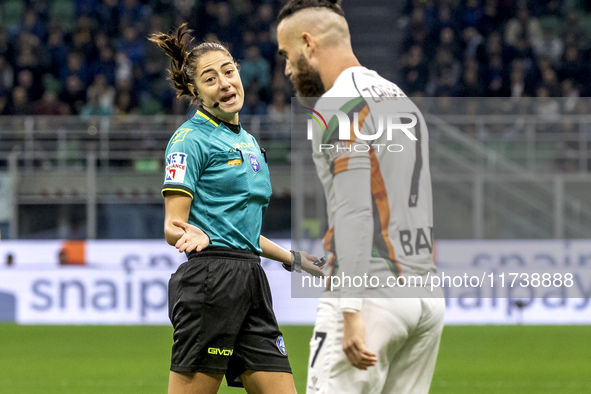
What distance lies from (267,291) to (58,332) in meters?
9.12

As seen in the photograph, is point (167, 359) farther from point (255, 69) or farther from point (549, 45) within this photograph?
point (549, 45)

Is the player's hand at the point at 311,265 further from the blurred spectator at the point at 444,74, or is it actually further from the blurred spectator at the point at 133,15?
the blurred spectator at the point at 133,15

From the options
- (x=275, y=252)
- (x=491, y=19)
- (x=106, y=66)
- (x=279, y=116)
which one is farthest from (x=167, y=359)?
(x=491, y=19)

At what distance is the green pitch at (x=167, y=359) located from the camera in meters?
8.27

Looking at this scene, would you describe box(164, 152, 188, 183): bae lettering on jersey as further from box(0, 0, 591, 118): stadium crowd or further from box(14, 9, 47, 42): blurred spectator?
box(14, 9, 47, 42): blurred spectator

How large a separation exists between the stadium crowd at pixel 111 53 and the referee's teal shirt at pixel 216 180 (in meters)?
12.3

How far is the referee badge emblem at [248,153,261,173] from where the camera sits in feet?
13.9

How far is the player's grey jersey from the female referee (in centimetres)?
104

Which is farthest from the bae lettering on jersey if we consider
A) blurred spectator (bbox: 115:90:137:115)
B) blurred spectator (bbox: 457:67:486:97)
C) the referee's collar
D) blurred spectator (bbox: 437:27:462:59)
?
blurred spectator (bbox: 437:27:462:59)

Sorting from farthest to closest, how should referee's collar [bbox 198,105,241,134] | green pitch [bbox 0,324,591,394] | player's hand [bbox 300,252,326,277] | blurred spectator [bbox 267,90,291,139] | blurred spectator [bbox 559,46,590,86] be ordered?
blurred spectator [bbox 559,46,590,86]
blurred spectator [bbox 267,90,291,139]
green pitch [bbox 0,324,591,394]
player's hand [bbox 300,252,326,277]
referee's collar [bbox 198,105,241,134]

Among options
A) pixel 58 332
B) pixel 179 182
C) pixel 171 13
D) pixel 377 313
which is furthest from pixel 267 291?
pixel 171 13

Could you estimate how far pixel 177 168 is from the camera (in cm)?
397

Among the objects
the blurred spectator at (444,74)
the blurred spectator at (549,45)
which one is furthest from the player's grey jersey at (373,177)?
the blurred spectator at (549,45)

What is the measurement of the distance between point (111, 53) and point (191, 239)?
15079mm
